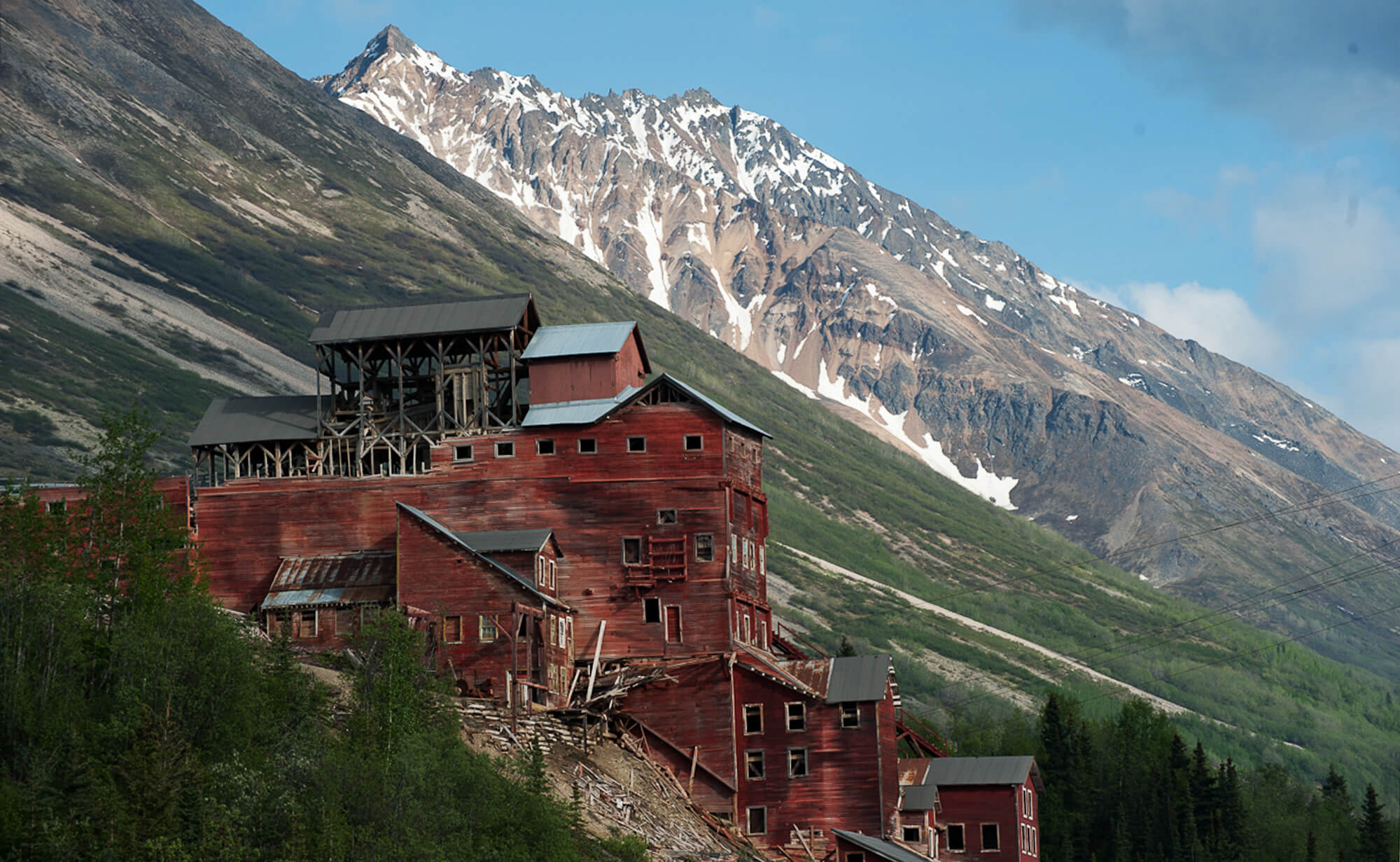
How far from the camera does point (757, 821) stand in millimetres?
78875

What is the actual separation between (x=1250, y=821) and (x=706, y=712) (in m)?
62.2

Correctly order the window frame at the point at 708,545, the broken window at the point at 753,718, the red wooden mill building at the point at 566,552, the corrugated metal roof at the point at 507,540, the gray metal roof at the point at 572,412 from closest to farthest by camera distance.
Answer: the red wooden mill building at the point at 566,552, the corrugated metal roof at the point at 507,540, the broken window at the point at 753,718, the window frame at the point at 708,545, the gray metal roof at the point at 572,412

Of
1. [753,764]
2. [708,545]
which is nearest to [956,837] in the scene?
[753,764]

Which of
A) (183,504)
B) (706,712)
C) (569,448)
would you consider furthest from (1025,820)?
(183,504)

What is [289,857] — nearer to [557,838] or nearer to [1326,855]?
[557,838]

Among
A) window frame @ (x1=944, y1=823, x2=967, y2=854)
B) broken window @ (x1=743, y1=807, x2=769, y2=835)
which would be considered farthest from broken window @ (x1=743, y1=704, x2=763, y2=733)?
window frame @ (x1=944, y1=823, x2=967, y2=854)

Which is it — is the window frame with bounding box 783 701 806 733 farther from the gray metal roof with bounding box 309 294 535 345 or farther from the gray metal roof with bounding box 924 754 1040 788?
the gray metal roof with bounding box 309 294 535 345

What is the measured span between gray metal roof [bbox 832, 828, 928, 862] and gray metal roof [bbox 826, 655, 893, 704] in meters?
6.46

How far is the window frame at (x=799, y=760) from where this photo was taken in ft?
260

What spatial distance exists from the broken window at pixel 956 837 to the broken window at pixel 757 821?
14.5 meters

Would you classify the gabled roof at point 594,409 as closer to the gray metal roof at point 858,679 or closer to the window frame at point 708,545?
the window frame at point 708,545

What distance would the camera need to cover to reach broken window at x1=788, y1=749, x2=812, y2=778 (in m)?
79.4

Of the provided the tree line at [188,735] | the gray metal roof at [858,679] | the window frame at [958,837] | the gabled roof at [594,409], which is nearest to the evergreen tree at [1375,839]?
the window frame at [958,837]

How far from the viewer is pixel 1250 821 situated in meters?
122
